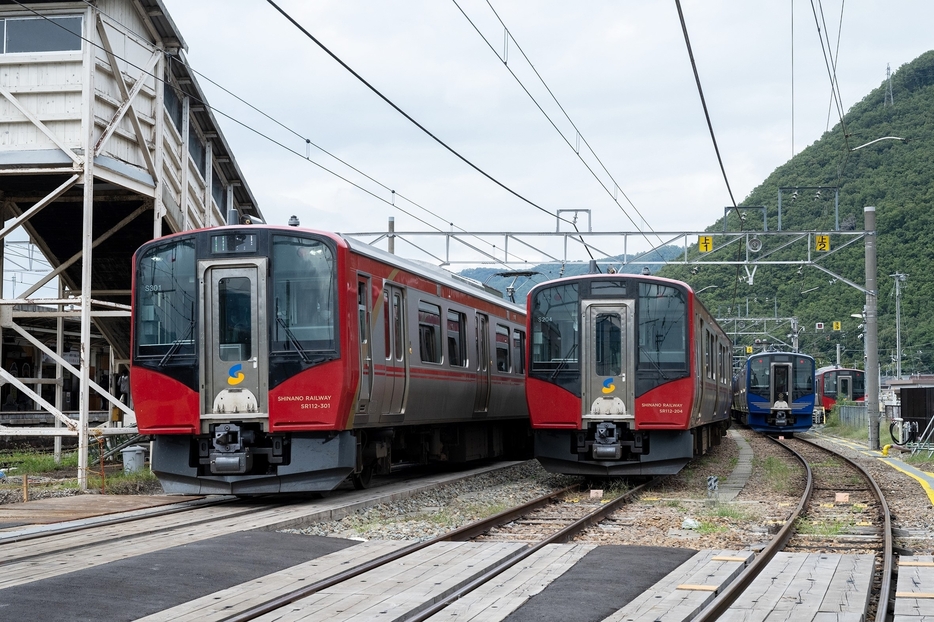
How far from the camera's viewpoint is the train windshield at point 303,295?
11750mm

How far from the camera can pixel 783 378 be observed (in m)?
33.8

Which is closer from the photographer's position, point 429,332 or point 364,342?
point 364,342

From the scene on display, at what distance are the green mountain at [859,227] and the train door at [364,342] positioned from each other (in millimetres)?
41360

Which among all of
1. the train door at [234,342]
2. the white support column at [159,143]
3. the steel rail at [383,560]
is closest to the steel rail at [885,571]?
the steel rail at [383,560]

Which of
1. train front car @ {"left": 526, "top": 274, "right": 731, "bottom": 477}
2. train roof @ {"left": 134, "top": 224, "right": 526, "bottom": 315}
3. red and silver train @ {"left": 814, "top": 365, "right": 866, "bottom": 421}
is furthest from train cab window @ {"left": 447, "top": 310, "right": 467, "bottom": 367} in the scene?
red and silver train @ {"left": 814, "top": 365, "right": 866, "bottom": 421}

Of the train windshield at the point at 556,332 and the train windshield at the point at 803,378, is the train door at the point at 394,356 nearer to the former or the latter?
the train windshield at the point at 556,332

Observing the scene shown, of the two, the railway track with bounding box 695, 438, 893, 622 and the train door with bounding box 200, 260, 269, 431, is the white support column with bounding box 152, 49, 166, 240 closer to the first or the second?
the train door with bounding box 200, 260, 269, 431

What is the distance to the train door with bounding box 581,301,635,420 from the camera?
1440 cm

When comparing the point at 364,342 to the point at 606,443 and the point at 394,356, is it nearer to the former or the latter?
the point at 394,356

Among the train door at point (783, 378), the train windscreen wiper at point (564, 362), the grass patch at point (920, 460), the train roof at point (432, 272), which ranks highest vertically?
the train roof at point (432, 272)

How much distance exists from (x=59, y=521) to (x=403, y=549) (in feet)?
11.8

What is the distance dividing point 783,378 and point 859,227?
96.0 ft

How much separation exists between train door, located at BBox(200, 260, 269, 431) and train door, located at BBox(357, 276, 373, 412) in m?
1.05

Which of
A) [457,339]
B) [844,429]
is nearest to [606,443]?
[457,339]
